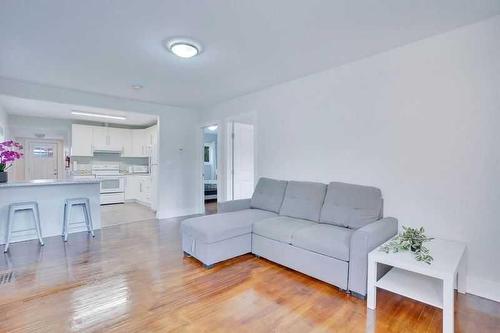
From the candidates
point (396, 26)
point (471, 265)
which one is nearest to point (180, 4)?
point (396, 26)

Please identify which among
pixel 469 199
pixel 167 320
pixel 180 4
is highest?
pixel 180 4

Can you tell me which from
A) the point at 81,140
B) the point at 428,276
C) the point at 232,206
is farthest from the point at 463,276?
the point at 81,140

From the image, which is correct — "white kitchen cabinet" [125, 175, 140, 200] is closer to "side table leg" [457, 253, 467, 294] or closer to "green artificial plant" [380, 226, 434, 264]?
"green artificial plant" [380, 226, 434, 264]

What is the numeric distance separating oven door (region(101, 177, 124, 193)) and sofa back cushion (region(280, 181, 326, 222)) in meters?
5.61

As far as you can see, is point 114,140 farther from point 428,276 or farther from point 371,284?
point 428,276

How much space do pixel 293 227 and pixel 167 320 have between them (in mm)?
1551

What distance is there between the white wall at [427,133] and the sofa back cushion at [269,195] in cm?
50

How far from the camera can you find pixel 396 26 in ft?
7.56

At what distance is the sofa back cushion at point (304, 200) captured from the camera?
10.3ft

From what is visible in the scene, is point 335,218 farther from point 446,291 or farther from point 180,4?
point 180,4

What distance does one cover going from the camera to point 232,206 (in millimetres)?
3760

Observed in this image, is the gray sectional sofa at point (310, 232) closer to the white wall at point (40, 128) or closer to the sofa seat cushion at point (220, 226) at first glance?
the sofa seat cushion at point (220, 226)

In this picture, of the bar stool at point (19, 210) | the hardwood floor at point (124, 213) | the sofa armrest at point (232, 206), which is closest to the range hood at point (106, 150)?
the hardwood floor at point (124, 213)

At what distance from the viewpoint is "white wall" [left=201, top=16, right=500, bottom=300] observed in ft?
7.22
